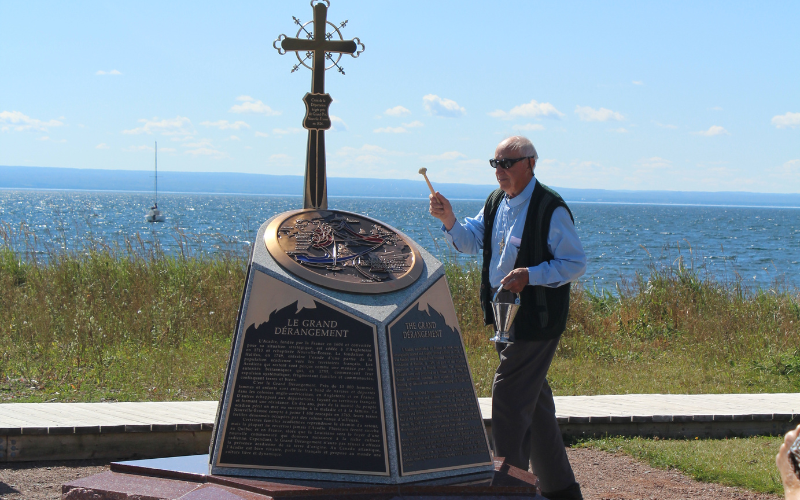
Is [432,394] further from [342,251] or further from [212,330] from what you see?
[212,330]

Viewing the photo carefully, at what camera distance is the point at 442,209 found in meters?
4.14

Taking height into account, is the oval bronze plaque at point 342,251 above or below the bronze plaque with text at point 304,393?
above

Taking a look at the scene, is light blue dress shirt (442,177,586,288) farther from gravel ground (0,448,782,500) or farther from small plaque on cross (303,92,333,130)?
gravel ground (0,448,782,500)

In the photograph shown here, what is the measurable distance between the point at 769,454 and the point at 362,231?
10.6 ft

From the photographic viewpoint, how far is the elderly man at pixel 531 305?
3771 millimetres

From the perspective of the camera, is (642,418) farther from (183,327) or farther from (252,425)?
(183,327)

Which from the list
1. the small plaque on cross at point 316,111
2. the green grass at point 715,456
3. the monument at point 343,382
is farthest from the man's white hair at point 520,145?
the green grass at point 715,456

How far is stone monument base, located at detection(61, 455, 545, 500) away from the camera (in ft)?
10.7

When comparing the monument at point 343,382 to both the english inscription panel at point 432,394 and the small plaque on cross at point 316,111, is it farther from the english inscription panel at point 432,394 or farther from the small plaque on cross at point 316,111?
the small plaque on cross at point 316,111

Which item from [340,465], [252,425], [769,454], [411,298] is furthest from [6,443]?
[769,454]

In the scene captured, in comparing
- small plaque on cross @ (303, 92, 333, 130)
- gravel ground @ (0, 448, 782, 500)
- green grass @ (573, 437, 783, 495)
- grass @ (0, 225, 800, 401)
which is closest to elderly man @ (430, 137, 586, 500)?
gravel ground @ (0, 448, 782, 500)

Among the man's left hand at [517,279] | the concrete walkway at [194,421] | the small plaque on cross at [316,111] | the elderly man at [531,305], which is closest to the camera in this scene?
the man's left hand at [517,279]

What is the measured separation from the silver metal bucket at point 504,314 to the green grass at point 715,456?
193cm

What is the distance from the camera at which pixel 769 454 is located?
16.6ft
